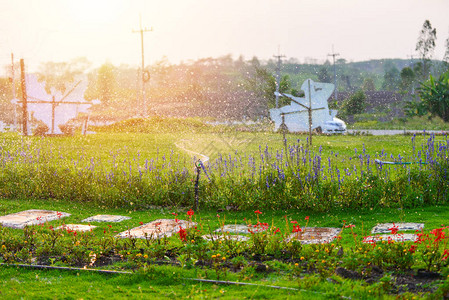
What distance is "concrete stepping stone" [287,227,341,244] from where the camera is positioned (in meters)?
6.24

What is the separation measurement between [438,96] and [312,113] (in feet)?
31.0

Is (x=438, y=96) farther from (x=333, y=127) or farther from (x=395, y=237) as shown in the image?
(x=395, y=237)

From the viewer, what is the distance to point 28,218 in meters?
8.20

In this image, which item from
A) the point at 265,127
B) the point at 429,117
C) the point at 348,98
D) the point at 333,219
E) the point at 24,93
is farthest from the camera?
the point at 348,98

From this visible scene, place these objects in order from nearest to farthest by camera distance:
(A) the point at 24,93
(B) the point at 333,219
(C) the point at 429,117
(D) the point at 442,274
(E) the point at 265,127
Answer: (D) the point at 442,274, (B) the point at 333,219, (A) the point at 24,93, (E) the point at 265,127, (C) the point at 429,117

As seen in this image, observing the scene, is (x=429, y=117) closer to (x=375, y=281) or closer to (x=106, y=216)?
(x=106, y=216)

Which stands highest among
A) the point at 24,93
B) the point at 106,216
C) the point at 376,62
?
the point at 376,62

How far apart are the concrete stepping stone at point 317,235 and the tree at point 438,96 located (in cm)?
2485

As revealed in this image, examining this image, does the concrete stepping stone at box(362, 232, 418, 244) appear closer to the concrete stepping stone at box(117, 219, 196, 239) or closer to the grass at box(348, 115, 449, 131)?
the concrete stepping stone at box(117, 219, 196, 239)

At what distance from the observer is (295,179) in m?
8.70

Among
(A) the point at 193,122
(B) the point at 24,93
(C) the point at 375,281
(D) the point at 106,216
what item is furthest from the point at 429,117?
(C) the point at 375,281

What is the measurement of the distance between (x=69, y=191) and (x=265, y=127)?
1723cm

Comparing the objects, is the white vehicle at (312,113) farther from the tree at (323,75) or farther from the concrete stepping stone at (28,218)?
the tree at (323,75)

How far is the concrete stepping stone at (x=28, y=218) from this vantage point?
25.7ft
